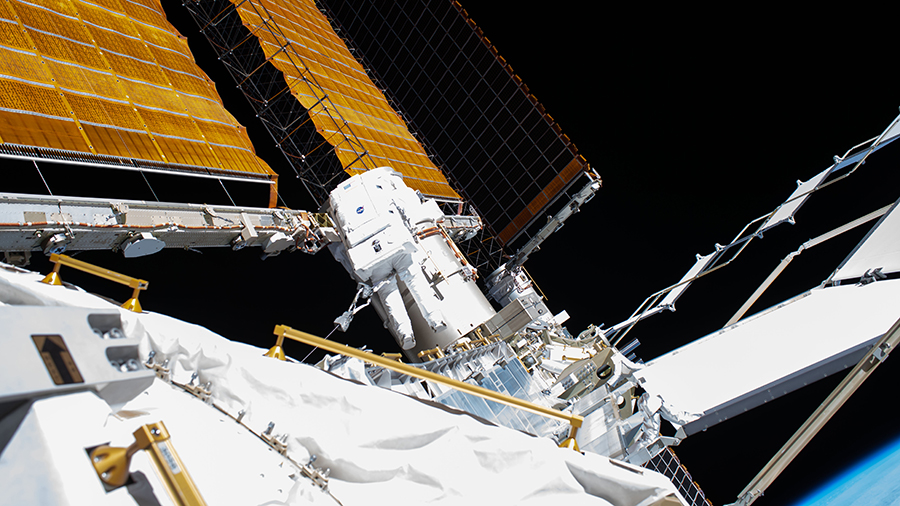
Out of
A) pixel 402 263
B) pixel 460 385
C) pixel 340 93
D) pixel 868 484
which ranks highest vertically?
pixel 340 93

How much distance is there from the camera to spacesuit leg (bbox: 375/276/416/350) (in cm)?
886

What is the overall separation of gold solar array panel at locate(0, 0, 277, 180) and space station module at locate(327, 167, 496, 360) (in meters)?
1.74

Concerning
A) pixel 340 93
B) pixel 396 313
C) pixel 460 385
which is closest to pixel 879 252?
pixel 460 385

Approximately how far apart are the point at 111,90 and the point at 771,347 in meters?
8.39

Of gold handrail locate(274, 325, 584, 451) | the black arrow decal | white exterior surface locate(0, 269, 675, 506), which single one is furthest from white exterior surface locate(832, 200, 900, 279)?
the black arrow decal

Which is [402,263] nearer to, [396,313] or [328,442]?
[396,313]

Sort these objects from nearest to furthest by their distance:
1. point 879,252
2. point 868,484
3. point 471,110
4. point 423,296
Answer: point 868,484
point 879,252
point 423,296
point 471,110

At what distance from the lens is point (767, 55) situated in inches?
459

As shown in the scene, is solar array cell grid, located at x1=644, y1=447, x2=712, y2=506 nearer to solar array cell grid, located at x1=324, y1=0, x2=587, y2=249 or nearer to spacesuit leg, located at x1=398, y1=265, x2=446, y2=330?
spacesuit leg, located at x1=398, y1=265, x2=446, y2=330

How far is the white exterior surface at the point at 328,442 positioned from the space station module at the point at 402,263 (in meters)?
6.38

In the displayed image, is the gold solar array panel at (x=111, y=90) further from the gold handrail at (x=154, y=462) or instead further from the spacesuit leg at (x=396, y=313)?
the gold handrail at (x=154, y=462)

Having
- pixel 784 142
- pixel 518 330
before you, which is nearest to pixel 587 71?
pixel 784 142

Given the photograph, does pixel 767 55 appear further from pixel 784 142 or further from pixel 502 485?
pixel 502 485

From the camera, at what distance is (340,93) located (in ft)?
41.0
